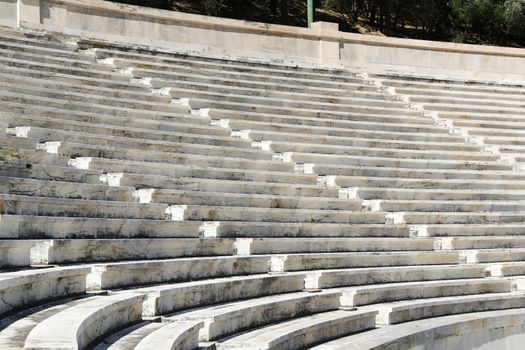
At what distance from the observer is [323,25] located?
18.3m

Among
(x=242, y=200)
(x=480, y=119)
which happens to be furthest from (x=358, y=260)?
(x=480, y=119)

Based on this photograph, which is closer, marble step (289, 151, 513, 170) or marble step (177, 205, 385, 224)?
marble step (177, 205, 385, 224)

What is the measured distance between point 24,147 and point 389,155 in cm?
→ 649

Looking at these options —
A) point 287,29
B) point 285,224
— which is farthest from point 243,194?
point 287,29

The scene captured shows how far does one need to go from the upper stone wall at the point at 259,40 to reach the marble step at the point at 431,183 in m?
4.28

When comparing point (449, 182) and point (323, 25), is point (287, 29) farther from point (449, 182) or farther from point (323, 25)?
point (449, 182)

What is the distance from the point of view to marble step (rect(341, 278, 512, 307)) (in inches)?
405

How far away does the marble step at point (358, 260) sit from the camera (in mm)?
10391

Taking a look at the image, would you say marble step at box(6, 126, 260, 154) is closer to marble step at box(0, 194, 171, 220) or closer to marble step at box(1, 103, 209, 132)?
marble step at box(1, 103, 209, 132)

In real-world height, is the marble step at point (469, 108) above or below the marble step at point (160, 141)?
A: above

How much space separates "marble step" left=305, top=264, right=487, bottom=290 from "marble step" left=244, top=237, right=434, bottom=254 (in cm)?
40

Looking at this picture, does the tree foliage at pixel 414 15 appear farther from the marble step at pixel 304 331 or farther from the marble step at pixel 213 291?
the marble step at pixel 304 331

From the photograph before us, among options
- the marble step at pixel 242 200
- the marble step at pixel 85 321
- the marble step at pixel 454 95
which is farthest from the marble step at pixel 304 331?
the marble step at pixel 454 95

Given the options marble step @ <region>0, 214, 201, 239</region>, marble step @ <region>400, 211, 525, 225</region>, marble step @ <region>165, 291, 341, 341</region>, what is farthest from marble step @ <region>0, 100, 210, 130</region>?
marble step @ <region>165, 291, 341, 341</region>
